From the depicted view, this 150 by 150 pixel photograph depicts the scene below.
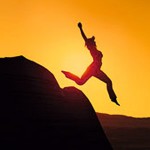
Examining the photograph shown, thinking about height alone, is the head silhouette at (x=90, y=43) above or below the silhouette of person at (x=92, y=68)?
above

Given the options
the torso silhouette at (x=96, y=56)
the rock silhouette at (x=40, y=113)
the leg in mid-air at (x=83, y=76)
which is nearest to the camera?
the rock silhouette at (x=40, y=113)

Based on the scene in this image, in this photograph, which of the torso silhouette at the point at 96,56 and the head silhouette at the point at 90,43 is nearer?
the torso silhouette at the point at 96,56

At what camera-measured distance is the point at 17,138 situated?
1094 centimetres

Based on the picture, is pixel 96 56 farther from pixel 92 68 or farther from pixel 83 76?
pixel 83 76

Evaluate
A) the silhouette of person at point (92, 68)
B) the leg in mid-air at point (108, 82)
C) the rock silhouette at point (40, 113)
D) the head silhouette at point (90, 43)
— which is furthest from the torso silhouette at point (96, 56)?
the rock silhouette at point (40, 113)

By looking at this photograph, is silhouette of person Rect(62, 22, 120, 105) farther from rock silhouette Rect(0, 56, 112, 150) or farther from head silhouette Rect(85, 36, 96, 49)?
rock silhouette Rect(0, 56, 112, 150)

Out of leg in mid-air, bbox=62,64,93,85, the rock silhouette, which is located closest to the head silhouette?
leg in mid-air, bbox=62,64,93,85

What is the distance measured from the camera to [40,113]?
12.2 m

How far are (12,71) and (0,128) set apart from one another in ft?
9.29

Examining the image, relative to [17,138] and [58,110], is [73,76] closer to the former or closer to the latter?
[58,110]

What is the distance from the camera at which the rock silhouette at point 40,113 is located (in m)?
11.3

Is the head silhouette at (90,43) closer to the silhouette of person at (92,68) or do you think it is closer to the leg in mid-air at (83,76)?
the silhouette of person at (92,68)

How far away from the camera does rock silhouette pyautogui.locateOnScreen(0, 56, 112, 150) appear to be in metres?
11.3

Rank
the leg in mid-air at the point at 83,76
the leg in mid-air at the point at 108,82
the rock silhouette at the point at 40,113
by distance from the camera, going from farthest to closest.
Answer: the leg in mid-air at the point at 108,82, the leg in mid-air at the point at 83,76, the rock silhouette at the point at 40,113
